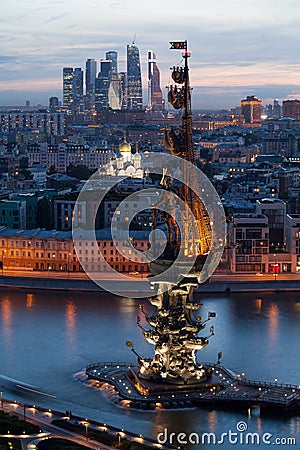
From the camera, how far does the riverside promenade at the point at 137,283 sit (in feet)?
43.2

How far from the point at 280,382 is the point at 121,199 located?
863cm

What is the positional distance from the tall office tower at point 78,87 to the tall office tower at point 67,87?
30cm

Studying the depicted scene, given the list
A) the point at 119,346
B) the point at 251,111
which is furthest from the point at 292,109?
the point at 119,346

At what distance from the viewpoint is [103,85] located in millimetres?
66188

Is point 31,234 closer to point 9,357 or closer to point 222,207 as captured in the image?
point 222,207

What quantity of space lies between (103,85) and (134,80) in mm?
3222

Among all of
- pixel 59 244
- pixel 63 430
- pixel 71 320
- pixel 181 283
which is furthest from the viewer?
pixel 59 244

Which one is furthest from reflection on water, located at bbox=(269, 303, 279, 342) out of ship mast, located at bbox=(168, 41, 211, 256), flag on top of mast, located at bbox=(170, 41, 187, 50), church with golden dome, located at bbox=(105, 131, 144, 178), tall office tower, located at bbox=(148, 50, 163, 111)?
tall office tower, located at bbox=(148, 50, 163, 111)

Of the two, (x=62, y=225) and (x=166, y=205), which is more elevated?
(x=166, y=205)

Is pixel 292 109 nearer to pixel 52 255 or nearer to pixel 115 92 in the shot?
pixel 115 92

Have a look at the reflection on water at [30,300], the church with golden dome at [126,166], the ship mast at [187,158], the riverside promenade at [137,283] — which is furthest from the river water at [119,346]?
the church with golden dome at [126,166]

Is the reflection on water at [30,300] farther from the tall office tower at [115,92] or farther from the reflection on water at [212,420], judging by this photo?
the tall office tower at [115,92]

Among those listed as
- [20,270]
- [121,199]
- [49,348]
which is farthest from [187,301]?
[121,199]

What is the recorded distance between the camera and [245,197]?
1794 cm
